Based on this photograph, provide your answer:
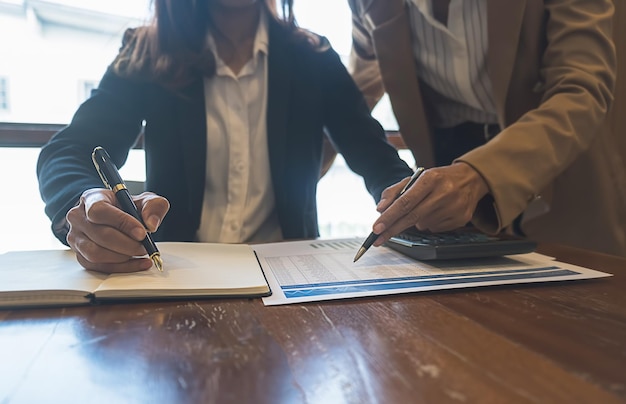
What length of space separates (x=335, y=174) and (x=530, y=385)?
5.10ft

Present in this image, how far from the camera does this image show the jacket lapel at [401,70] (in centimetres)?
95

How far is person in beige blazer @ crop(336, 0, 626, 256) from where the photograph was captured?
617mm

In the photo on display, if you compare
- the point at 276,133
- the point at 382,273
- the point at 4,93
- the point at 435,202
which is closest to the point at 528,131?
the point at 435,202

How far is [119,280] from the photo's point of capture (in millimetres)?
454

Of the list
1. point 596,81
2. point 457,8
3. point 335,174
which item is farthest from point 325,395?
point 335,174

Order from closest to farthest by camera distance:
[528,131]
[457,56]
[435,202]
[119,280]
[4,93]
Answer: [119,280] < [435,202] < [528,131] < [457,56] < [4,93]

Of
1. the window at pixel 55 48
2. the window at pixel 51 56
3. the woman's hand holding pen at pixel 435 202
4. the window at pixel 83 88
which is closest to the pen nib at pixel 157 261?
the woman's hand holding pen at pixel 435 202

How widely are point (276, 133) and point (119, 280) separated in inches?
22.8

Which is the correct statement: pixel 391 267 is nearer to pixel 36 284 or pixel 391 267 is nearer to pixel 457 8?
pixel 36 284

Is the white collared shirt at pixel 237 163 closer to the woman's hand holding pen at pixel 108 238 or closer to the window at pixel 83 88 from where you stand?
the woman's hand holding pen at pixel 108 238

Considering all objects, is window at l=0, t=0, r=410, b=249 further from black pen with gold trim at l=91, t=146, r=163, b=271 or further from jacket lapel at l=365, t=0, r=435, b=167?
black pen with gold trim at l=91, t=146, r=163, b=271

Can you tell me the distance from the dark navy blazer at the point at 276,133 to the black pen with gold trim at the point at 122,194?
25cm

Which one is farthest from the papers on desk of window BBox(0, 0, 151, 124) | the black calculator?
window BBox(0, 0, 151, 124)

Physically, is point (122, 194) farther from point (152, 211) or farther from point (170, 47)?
point (170, 47)
